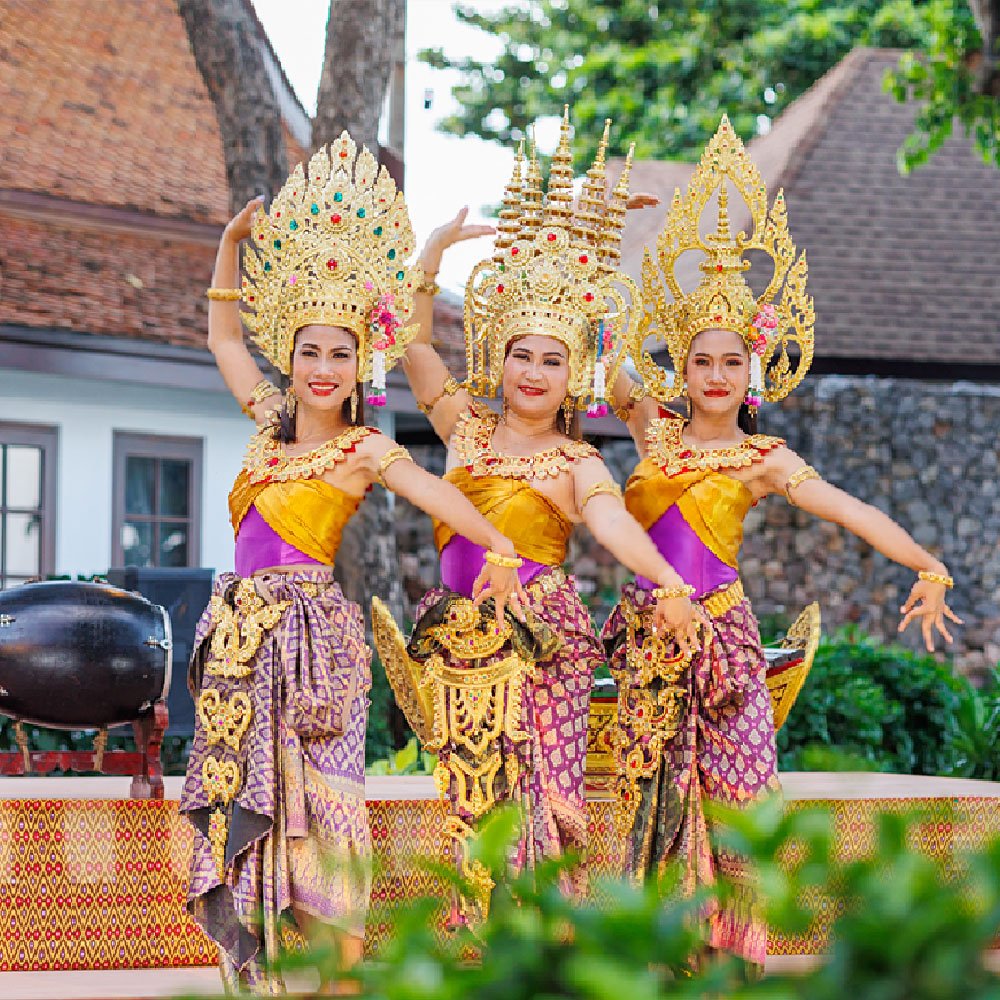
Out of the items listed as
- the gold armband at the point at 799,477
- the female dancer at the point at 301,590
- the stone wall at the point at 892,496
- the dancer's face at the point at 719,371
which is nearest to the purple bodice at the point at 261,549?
the female dancer at the point at 301,590

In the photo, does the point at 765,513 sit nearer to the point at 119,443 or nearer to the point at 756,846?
the point at 119,443

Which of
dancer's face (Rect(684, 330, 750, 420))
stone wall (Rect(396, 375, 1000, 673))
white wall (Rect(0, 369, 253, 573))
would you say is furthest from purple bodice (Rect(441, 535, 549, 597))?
stone wall (Rect(396, 375, 1000, 673))

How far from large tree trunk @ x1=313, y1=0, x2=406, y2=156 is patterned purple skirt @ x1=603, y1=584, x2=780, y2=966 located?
4.79 metres

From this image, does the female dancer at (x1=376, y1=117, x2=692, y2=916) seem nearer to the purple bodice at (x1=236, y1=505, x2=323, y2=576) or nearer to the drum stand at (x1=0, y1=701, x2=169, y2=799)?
the purple bodice at (x1=236, y1=505, x2=323, y2=576)

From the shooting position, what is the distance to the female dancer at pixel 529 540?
154 inches

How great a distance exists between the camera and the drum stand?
4.96 meters

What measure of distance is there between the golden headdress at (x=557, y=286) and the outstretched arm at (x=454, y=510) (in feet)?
1.23

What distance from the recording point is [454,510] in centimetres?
385

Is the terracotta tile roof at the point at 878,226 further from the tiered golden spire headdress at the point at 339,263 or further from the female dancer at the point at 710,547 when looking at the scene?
the tiered golden spire headdress at the point at 339,263

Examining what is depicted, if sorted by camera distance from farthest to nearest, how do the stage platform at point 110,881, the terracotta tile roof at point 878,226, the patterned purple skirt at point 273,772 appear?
the terracotta tile roof at point 878,226 → the stage platform at point 110,881 → the patterned purple skirt at point 273,772

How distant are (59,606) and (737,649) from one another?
6.89 ft

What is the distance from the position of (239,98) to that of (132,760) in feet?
13.8

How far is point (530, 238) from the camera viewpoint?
4.28 m

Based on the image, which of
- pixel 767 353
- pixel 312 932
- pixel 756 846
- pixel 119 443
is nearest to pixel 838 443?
pixel 119 443
